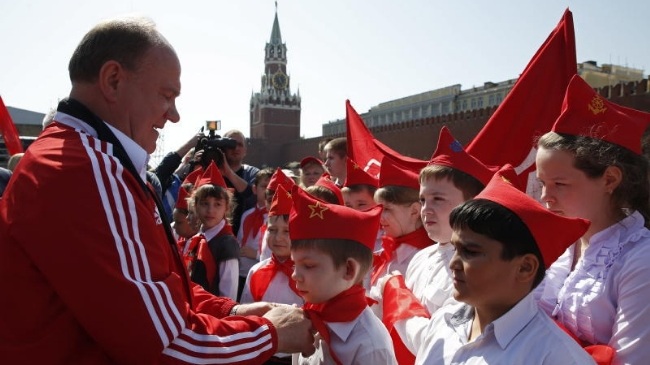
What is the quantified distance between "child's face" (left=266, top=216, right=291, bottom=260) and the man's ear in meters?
1.98

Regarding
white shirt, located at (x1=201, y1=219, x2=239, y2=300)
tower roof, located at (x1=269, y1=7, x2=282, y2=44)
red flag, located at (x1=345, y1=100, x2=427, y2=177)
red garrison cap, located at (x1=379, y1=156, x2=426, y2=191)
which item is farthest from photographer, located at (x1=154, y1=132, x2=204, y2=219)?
tower roof, located at (x1=269, y1=7, x2=282, y2=44)

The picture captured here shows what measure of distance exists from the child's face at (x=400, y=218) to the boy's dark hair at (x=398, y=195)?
28mm

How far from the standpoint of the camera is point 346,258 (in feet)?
8.00

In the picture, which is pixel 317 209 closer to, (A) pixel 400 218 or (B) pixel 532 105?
(A) pixel 400 218

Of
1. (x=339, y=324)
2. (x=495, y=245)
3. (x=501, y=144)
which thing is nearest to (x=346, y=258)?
(x=339, y=324)

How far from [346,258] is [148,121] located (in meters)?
1.04

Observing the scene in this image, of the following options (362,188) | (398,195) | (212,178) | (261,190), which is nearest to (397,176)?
(398,195)

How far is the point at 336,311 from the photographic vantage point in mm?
2242

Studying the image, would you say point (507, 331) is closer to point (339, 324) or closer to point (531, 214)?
point (531, 214)

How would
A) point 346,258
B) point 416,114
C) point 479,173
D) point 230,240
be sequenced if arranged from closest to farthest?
point 346,258
point 479,173
point 230,240
point 416,114

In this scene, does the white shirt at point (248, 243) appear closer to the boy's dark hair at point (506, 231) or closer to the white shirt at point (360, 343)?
the white shirt at point (360, 343)

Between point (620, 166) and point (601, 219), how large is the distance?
226mm

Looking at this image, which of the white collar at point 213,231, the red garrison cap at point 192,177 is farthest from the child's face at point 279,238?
the red garrison cap at point 192,177

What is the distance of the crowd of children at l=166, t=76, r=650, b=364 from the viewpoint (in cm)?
174
